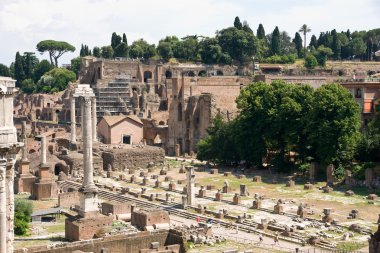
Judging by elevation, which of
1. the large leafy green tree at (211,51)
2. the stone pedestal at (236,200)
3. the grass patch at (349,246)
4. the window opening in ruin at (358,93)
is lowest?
the grass patch at (349,246)

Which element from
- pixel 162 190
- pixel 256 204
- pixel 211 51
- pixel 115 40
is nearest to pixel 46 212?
pixel 256 204

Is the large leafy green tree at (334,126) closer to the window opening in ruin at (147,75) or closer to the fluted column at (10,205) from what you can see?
the fluted column at (10,205)

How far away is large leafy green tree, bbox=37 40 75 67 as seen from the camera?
12283 cm

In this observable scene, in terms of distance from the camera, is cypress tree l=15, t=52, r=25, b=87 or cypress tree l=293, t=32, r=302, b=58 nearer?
cypress tree l=15, t=52, r=25, b=87

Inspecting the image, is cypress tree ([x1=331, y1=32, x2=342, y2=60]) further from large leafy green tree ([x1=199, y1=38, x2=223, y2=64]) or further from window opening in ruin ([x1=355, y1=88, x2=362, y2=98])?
window opening in ruin ([x1=355, y1=88, x2=362, y2=98])

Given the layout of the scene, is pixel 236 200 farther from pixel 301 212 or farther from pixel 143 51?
pixel 143 51

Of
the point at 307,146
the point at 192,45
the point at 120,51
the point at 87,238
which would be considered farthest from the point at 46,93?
the point at 87,238

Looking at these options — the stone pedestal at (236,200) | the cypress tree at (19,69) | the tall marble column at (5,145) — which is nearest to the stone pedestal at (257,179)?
the stone pedestal at (236,200)

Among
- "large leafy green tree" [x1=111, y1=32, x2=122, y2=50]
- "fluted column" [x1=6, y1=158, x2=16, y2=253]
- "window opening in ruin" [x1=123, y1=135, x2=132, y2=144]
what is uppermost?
"large leafy green tree" [x1=111, y1=32, x2=122, y2=50]

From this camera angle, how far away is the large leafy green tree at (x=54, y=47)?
4836 inches

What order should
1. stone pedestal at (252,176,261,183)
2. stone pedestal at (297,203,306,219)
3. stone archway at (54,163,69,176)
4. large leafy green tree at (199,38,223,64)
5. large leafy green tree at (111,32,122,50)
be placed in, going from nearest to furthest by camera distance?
stone pedestal at (297,203,306,219), stone pedestal at (252,176,261,183), stone archway at (54,163,69,176), large leafy green tree at (199,38,223,64), large leafy green tree at (111,32,122,50)

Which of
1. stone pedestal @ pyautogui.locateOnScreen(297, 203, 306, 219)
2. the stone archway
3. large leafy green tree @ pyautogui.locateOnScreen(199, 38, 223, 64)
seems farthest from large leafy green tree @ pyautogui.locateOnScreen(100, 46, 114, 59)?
stone pedestal @ pyautogui.locateOnScreen(297, 203, 306, 219)

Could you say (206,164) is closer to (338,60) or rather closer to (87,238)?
(87,238)

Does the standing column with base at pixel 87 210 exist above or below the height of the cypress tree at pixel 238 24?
below
